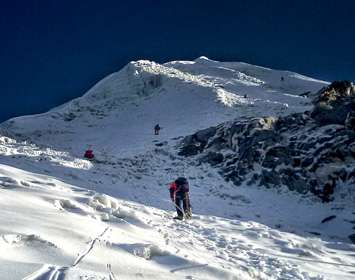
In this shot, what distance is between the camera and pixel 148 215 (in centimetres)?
1273

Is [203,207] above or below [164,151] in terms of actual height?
below

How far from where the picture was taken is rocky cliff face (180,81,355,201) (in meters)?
21.1

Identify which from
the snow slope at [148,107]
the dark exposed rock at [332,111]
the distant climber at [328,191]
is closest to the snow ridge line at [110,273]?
the distant climber at [328,191]

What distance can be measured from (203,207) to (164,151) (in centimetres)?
1247

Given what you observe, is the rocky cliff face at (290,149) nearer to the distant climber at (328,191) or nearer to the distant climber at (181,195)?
the distant climber at (328,191)

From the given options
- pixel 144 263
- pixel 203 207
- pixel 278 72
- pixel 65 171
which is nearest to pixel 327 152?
pixel 203 207

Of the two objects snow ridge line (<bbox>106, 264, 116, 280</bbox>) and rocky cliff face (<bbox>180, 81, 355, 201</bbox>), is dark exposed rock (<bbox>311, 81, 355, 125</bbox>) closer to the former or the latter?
rocky cliff face (<bbox>180, 81, 355, 201</bbox>)

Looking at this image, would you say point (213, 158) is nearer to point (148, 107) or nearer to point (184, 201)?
point (184, 201)

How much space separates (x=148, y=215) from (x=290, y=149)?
13134 mm

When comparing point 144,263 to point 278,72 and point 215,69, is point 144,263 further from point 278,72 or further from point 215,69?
point 278,72

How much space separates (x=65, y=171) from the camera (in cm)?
1892

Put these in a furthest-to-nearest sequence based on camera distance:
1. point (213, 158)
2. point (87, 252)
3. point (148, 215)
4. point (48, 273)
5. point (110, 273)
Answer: point (213, 158), point (148, 215), point (87, 252), point (110, 273), point (48, 273)

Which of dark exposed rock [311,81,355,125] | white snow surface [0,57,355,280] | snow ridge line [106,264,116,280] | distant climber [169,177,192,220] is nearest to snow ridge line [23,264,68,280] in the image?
white snow surface [0,57,355,280]

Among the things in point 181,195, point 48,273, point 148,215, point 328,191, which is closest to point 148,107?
point 328,191
